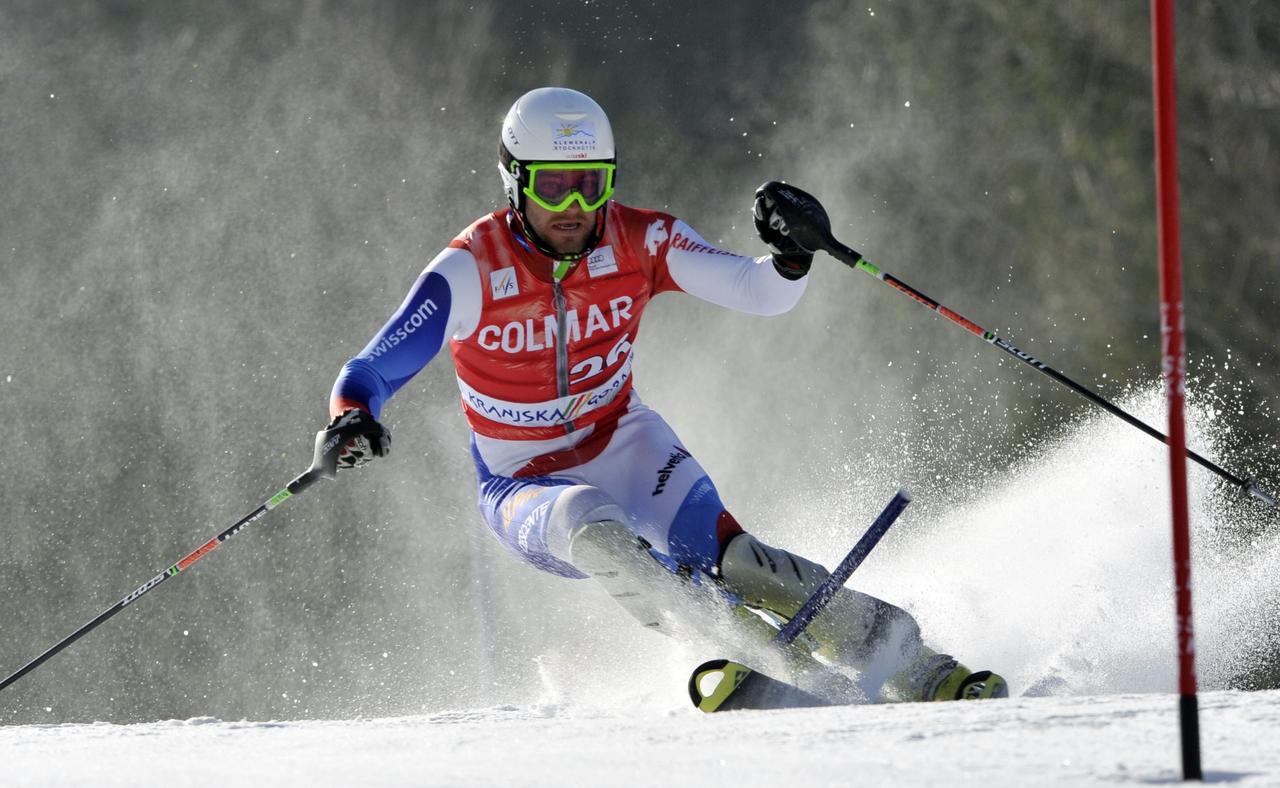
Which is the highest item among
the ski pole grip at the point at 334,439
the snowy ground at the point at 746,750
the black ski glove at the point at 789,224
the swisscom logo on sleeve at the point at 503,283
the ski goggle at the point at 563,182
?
the black ski glove at the point at 789,224

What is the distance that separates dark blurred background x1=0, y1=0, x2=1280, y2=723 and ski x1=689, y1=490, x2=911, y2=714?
23.0 feet

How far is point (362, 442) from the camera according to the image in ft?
12.1

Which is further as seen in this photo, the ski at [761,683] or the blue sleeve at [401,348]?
A: the blue sleeve at [401,348]

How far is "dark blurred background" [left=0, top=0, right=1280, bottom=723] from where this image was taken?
13.3 m

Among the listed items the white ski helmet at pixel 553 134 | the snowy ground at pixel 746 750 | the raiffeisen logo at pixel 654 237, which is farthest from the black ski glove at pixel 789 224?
the snowy ground at pixel 746 750

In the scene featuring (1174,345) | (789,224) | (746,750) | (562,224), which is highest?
(789,224)

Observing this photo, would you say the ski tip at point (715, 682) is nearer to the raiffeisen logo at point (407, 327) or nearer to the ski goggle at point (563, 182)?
the raiffeisen logo at point (407, 327)

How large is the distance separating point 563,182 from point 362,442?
3.19 ft

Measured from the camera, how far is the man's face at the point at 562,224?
4.25m

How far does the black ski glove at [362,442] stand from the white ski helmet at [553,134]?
2.82 feet

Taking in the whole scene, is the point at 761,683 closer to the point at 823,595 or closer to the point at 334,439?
the point at 823,595

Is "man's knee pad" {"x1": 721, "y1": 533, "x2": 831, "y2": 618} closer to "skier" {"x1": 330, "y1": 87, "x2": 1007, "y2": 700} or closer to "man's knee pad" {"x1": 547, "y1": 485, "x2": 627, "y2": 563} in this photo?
"skier" {"x1": 330, "y1": 87, "x2": 1007, "y2": 700}

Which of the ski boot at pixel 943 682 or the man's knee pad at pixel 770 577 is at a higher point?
the man's knee pad at pixel 770 577

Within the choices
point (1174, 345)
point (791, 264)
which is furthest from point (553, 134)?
point (1174, 345)
